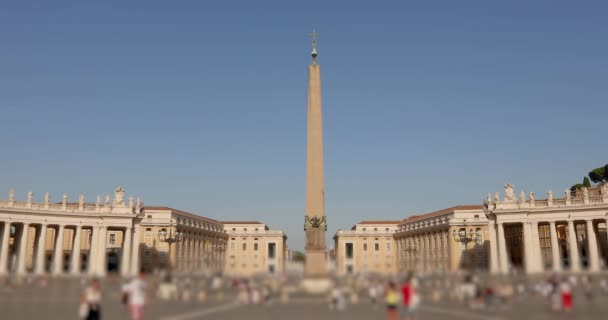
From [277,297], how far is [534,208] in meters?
46.8

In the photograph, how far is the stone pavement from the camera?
18094 mm

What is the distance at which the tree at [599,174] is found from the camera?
91725 mm

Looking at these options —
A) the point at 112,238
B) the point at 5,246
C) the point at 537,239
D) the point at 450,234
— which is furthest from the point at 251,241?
the point at 537,239

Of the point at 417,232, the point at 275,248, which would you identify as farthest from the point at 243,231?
the point at 417,232

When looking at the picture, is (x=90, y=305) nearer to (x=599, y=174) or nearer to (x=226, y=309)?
(x=226, y=309)

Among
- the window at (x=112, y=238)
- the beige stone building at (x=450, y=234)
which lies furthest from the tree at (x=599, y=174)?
the window at (x=112, y=238)

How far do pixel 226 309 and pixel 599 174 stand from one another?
93.2 meters

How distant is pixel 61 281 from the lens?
20.6 m

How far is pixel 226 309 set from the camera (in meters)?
20.5

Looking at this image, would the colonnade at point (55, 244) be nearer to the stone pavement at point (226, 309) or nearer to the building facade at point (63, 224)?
the building facade at point (63, 224)

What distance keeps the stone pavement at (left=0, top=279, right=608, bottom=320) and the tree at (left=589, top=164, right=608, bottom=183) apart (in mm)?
83531

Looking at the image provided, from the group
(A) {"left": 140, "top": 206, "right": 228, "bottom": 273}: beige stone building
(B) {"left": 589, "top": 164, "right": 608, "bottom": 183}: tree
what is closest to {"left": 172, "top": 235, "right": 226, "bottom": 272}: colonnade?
(A) {"left": 140, "top": 206, "right": 228, "bottom": 273}: beige stone building

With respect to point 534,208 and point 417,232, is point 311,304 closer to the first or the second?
point 534,208

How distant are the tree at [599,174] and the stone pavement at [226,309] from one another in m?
83.5
